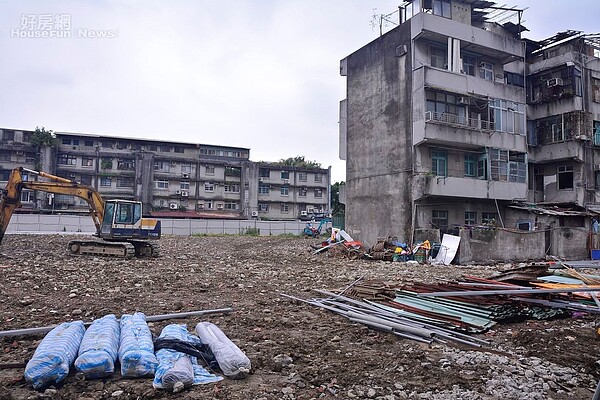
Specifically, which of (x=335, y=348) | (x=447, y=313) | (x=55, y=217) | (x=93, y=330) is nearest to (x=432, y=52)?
(x=447, y=313)

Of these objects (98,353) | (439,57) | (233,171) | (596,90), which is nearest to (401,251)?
(439,57)

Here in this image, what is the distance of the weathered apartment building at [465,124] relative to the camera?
22.2 m

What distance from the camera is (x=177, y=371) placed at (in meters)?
4.45

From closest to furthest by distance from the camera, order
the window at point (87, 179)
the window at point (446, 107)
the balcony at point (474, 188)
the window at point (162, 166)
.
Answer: the balcony at point (474, 188) → the window at point (446, 107) → the window at point (87, 179) → the window at point (162, 166)

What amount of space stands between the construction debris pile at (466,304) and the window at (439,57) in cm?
1666

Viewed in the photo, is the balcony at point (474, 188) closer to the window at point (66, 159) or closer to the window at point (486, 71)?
the window at point (486, 71)

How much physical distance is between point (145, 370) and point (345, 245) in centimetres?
1811

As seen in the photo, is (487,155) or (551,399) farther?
(487,155)

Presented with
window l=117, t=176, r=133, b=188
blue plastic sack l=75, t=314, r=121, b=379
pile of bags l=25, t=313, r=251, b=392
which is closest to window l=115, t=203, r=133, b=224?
pile of bags l=25, t=313, r=251, b=392

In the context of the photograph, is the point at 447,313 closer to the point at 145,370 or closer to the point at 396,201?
the point at 145,370

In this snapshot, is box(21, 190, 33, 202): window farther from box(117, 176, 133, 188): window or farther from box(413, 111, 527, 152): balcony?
box(413, 111, 527, 152): balcony

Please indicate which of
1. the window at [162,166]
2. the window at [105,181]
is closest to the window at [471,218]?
the window at [162,166]

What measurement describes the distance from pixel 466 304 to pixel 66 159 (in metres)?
48.0

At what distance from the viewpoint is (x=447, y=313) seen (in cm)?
738
